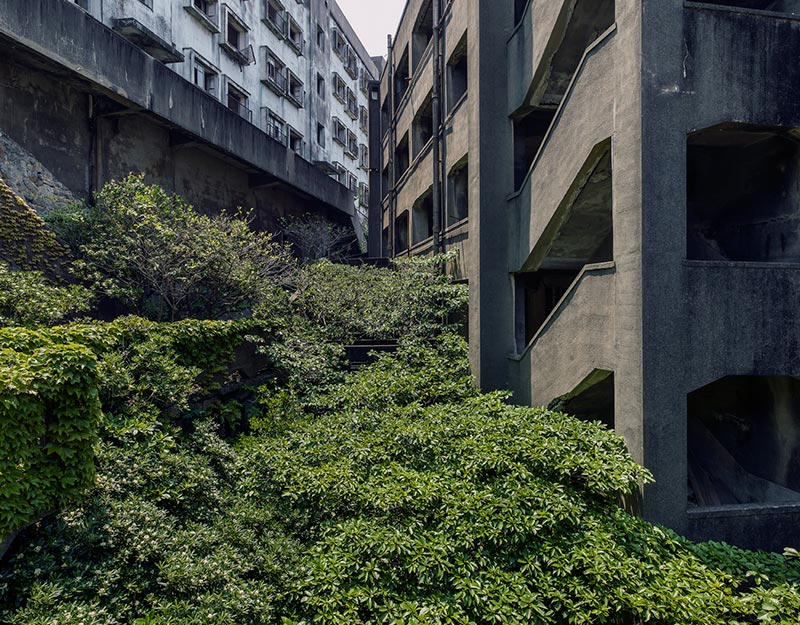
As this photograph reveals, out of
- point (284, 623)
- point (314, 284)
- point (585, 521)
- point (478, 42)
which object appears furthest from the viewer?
point (314, 284)

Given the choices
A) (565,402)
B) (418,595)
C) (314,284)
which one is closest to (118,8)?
(314,284)

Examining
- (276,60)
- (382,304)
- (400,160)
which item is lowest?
(382,304)

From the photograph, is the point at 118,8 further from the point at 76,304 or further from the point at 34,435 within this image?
the point at 34,435

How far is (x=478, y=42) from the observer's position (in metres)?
11.1

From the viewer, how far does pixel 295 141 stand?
27.5 metres

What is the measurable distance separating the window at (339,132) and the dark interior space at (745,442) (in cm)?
2912

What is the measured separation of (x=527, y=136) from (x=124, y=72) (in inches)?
392

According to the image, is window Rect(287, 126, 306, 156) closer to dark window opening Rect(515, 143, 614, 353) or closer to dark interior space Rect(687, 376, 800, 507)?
dark window opening Rect(515, 143, 614, 353)

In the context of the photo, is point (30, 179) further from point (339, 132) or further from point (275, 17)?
point (339, 132)

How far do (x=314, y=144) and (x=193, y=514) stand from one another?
26659 mm

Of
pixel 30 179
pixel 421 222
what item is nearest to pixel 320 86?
pixel 421 222

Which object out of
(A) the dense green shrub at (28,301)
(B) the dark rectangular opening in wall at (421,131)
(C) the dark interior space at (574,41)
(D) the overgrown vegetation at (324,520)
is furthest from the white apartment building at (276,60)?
(D) the overgrown vegetation at (324,520)

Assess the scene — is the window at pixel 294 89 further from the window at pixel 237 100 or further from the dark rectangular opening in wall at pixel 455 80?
the dark rectangular opening in wall at pixel 455 80

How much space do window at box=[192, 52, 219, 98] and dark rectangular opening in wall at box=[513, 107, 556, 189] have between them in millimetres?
13362
